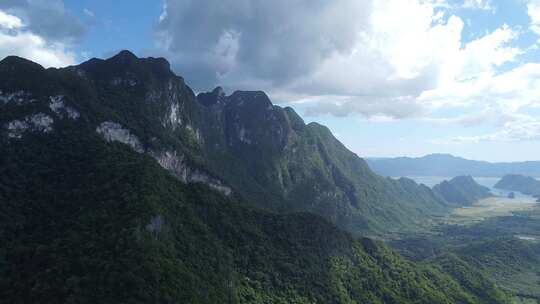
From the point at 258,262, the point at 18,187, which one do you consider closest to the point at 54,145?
the point at 18,187

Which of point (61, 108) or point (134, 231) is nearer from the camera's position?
point (134, 231)

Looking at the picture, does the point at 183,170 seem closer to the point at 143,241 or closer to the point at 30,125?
the point at 30,125

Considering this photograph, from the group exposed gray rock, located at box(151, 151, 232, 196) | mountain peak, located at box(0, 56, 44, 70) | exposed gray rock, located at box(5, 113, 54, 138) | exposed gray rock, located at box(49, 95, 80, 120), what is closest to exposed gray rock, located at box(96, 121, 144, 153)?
exposed gray rock, located at box(151, 151, 232, 196)

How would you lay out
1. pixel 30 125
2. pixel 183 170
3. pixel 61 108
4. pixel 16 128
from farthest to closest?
pixel 183 170, pixel 61 108, pixel 30 125, pixel 16 128

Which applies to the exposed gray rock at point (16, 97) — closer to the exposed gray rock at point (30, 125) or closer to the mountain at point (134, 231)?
the mountain at point (134, 231)

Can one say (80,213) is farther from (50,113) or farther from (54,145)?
(50,113)

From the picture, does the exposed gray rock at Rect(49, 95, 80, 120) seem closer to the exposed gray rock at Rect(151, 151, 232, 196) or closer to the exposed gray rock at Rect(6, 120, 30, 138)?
the exposed gray rock at Rect(6, 120, 30, 138)

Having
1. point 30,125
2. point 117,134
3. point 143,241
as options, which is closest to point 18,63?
point 30,125

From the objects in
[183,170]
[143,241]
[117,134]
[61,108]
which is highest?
[61,108]
